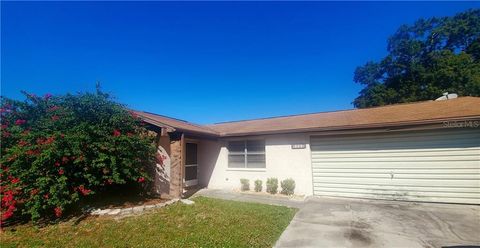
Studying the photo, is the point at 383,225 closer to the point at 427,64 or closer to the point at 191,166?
the point at 191,166

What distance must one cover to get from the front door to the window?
1.75 metres

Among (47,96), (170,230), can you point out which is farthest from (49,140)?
(170,230)

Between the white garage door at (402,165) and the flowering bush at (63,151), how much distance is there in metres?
7.00

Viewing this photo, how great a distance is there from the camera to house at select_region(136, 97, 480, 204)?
6969 millimetres

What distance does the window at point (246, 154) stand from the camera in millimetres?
10031

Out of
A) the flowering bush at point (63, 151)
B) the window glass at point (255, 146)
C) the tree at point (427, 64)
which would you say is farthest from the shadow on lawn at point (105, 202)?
the tree at point (427, 64)

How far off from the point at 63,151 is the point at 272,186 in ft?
23.8

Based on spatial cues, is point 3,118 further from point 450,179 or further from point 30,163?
point 450,179

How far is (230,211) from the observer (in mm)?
6508

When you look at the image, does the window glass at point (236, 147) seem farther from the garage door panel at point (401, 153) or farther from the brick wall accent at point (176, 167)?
the garage door panel at point (401, 153)

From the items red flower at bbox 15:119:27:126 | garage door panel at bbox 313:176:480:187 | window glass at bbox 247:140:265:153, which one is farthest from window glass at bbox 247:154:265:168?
red flower at bbox 15:119:27:126

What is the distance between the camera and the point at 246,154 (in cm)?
1033

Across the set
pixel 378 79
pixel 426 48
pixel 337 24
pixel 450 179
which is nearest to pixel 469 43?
pixel 426 48

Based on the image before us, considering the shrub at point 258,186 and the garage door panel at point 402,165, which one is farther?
the shrub at point 258,186
